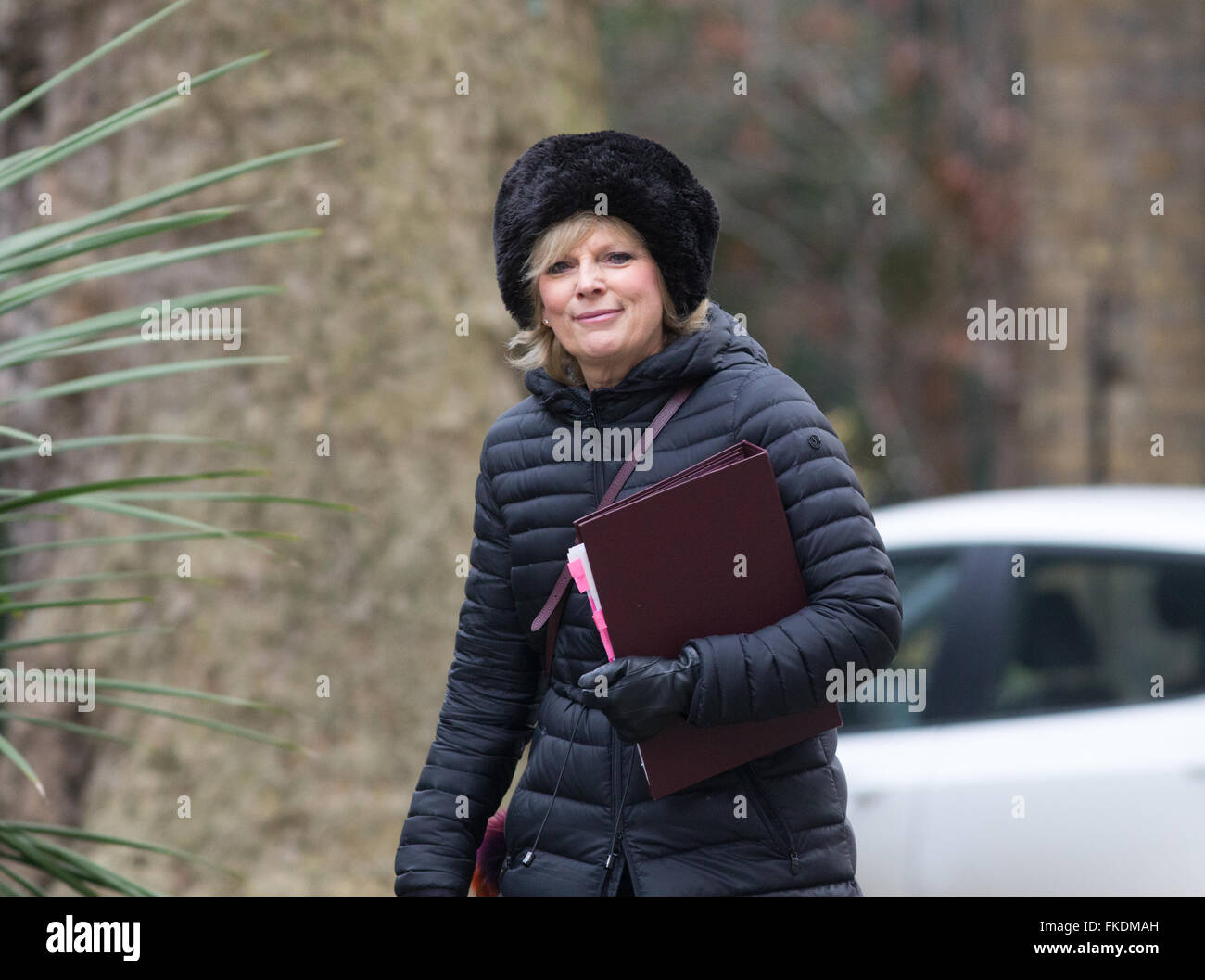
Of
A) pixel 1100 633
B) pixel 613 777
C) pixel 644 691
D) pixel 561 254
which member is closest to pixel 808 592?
pixel 644 691

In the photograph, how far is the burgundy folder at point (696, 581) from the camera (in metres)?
1.95

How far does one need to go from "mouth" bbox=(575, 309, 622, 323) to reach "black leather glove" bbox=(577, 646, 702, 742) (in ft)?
1.57

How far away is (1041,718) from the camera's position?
3908 mm

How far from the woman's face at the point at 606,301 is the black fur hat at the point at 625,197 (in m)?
0.04

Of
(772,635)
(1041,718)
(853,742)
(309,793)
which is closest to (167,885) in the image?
(309,793)

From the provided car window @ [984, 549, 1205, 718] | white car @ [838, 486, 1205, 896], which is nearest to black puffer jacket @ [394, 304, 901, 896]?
white car @ [838, 486, 1205, 896]

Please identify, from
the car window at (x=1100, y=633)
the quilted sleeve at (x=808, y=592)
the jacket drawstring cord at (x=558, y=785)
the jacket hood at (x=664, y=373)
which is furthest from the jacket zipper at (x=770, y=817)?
the car window at (x=1100, y=633)

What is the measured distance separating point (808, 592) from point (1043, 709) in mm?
2188

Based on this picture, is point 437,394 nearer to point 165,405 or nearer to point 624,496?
point 165,405

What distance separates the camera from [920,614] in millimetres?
4375

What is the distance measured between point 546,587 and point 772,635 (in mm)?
364

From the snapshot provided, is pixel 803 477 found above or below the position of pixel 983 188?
below

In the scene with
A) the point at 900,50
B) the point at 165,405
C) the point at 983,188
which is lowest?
the point at 165,405

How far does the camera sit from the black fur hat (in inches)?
82.9
